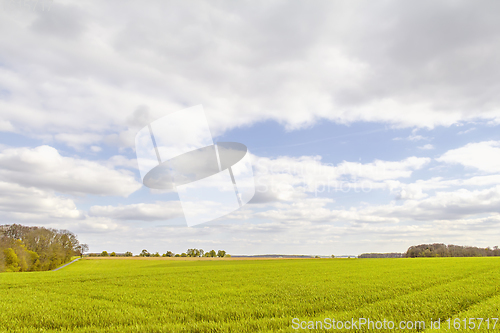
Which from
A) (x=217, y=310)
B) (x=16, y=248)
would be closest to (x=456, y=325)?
(x=217, y=310)

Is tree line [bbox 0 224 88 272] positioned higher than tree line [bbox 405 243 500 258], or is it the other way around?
tree line [bbox 0 224 88 272]

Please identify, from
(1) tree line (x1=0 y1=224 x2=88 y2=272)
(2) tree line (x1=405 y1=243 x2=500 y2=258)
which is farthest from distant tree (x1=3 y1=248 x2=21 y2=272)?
(2) tree line (x1=405 y1=243 x2=500 y2=258)

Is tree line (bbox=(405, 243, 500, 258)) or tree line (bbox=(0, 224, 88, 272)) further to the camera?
tree line (bbox=(405, 243, 500, 258))

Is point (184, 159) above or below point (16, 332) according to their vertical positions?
above

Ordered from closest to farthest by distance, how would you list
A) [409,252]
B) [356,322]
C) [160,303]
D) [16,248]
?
[356,322] < [160,303] < [16,248] < [409,252]

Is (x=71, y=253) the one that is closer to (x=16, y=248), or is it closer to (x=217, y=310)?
(x=16, y=248)

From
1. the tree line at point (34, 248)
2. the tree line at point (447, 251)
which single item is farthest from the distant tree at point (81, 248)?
the tree line at point (447, 251)

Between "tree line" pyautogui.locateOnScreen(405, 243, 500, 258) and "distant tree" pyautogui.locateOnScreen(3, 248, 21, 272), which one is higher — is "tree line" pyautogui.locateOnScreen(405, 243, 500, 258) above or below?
below

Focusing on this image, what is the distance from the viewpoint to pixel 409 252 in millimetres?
160750

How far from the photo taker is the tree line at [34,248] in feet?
259

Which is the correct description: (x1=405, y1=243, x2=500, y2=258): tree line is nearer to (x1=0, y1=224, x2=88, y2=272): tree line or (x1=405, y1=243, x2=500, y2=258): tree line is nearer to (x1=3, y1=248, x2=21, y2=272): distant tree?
(x1=0, y1=224, x2=88, y2=272): tree line

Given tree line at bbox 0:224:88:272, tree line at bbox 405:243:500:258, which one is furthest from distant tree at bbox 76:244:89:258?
tree line at bbox 405:243:500:258

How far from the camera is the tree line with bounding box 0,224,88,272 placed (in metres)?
78.9

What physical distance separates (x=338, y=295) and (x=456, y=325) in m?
6.62
